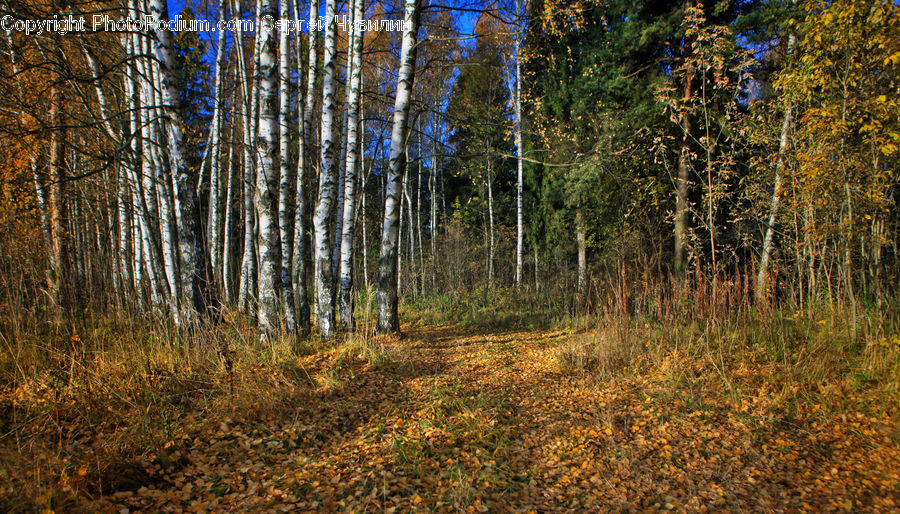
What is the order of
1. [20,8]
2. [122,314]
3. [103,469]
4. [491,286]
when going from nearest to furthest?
[103,469] < [20,8] < [122,314] < [491,286]

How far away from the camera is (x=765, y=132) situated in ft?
22.7

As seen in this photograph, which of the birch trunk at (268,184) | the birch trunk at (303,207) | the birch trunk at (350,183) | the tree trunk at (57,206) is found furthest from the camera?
the birch trunk at (350,183)

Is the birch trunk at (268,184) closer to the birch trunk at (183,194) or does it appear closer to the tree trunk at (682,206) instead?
the birch trunk at (183,194)

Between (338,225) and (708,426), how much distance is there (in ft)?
22.8

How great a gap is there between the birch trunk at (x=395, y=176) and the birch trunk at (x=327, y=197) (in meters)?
0.99

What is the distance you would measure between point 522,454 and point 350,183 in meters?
5.35

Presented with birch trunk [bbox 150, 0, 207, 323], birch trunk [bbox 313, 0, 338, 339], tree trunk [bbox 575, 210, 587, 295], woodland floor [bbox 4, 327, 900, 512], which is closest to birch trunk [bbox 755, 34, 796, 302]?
woodland floor [bbox 4, 327, 900, 512]

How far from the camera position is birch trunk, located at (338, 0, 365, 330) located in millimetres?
7012

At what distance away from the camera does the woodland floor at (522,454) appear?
2639 mm

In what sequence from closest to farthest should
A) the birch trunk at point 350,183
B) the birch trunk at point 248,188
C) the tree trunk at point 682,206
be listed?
1. the birch trunk at point 350,183
2. the birch trunk at point 248,188
3. the tree trunk at point 682,206

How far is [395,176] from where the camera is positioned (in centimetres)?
730

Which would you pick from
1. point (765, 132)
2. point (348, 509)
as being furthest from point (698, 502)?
point (765, 132)

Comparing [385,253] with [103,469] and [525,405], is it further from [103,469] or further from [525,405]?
[103,469]

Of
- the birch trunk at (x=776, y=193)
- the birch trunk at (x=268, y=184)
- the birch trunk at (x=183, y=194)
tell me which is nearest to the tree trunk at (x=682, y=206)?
the birch trunk at (x=776, y=193)
